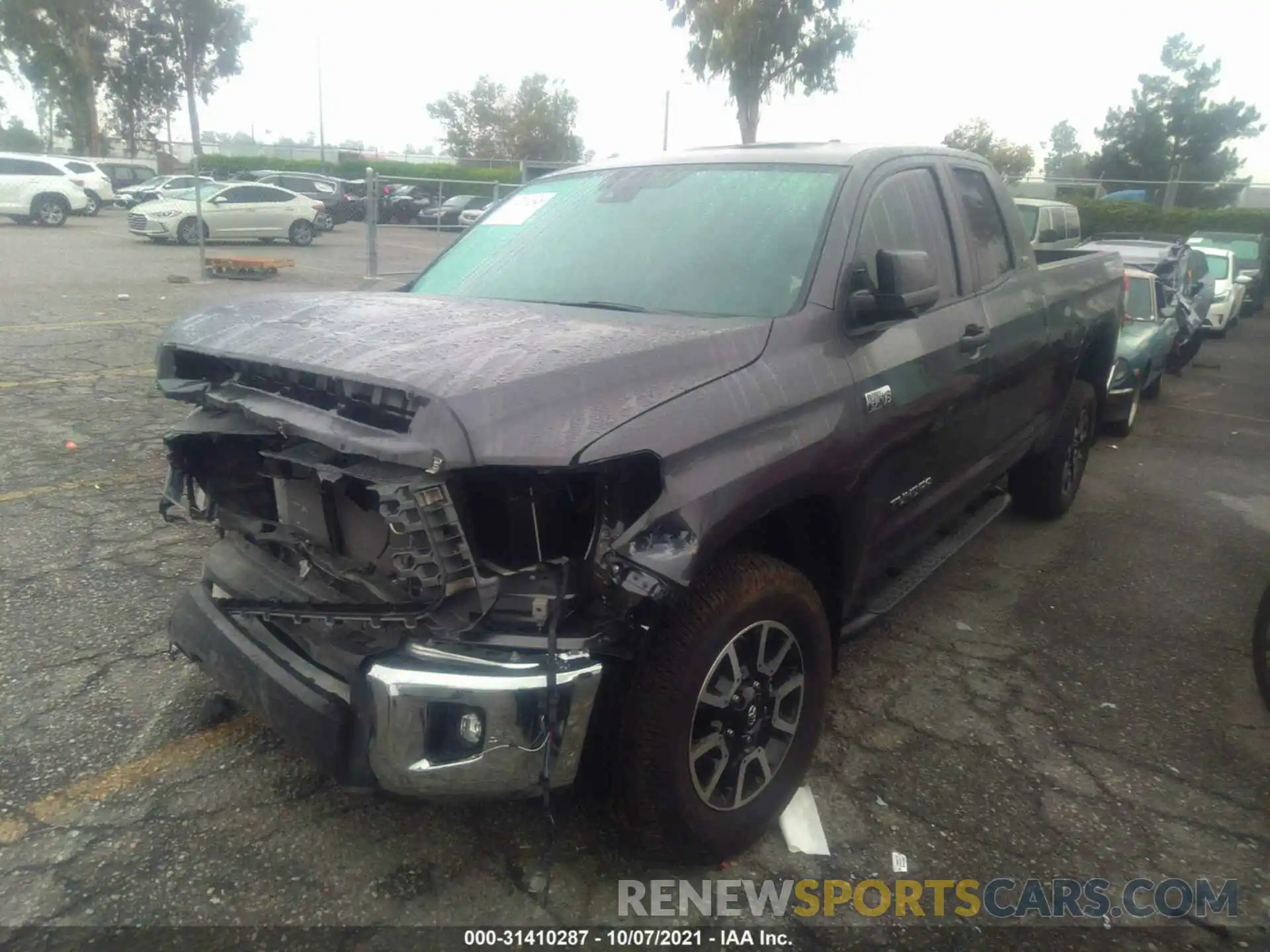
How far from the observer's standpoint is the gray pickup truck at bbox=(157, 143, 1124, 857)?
209 cm

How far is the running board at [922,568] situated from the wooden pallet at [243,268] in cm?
1382

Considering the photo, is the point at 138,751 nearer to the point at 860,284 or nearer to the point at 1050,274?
the point at 860,284

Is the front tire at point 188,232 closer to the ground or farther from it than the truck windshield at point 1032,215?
closer to the ground

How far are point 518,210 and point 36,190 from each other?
84.4ft

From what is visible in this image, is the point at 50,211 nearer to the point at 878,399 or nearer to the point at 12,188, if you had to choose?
the point at 12,188

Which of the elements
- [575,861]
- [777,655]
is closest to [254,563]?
[575,861]

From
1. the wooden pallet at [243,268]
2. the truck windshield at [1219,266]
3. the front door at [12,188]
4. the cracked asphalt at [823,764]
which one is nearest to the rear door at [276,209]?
the wooden pallet at [243,268]

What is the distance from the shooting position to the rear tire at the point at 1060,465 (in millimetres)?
5277

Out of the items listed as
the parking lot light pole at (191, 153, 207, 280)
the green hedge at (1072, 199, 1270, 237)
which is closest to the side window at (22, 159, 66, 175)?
the parking lot light pole at (191, 153, 207, 280)

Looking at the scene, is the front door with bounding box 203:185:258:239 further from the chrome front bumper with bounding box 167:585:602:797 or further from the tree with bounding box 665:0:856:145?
the chrome front bumper with bounding box 167:585:602:797

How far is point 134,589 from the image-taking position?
4.03 meters

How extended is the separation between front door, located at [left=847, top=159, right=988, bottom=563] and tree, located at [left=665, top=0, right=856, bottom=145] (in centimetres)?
2277

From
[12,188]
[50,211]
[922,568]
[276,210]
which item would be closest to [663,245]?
[922,568]

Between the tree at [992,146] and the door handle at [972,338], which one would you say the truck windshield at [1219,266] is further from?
the tree at [992,146]
